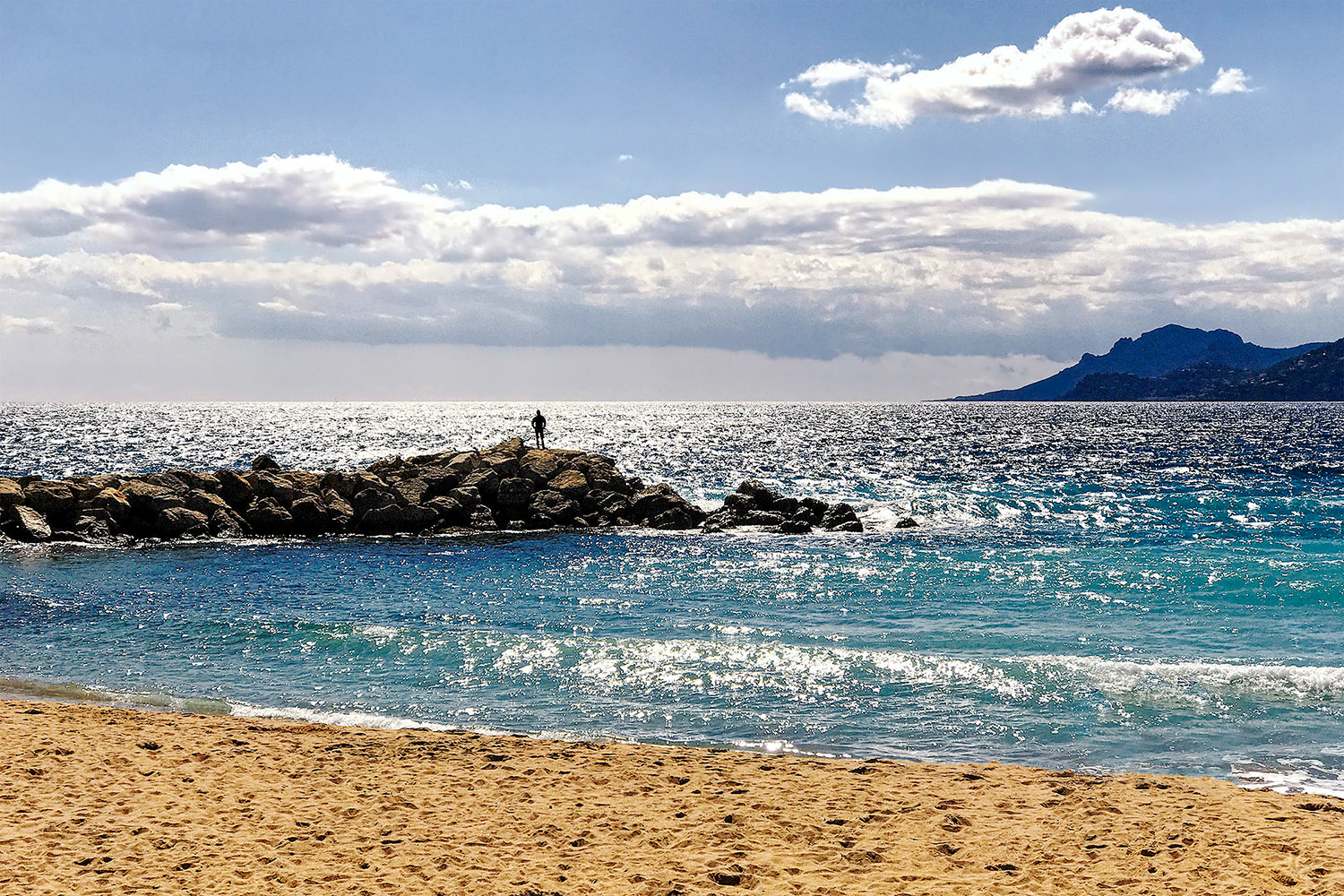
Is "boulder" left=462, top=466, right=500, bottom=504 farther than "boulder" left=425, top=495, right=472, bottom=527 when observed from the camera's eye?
Yes

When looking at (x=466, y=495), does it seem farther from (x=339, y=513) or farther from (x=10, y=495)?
(x=10, y=495)

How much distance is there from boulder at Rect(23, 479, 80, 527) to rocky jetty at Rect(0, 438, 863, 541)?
0.11ft

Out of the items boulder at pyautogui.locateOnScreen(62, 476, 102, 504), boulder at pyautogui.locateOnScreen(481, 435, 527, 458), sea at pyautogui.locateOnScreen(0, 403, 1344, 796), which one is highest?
boulder at pyautogui.locateOnScreen(481, 435, 527, 458)

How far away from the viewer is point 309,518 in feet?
118

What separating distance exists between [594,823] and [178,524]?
29623 millimetres

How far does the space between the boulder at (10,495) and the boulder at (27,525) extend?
30.8 inches

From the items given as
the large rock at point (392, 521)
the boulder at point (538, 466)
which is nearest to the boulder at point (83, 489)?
the large rock at point (392, 521)

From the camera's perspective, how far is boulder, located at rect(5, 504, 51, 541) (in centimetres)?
3269

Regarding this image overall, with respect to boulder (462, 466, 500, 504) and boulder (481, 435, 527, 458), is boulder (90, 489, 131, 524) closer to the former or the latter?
boulder (462, 466, 500, 504)

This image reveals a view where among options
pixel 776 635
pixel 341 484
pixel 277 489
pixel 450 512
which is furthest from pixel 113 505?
pixel 776 635

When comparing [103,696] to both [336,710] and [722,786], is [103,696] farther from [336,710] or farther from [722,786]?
[722,786]

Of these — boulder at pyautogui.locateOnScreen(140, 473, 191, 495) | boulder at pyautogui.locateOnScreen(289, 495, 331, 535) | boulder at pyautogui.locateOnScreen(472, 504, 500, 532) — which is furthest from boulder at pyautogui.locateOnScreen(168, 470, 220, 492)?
boulder at pyautogui.locateOnScreen(472, 504, 500, 532)

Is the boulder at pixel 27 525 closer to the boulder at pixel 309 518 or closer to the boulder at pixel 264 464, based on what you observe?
the boulder at pixel 309 518

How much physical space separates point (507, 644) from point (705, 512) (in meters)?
22.0
